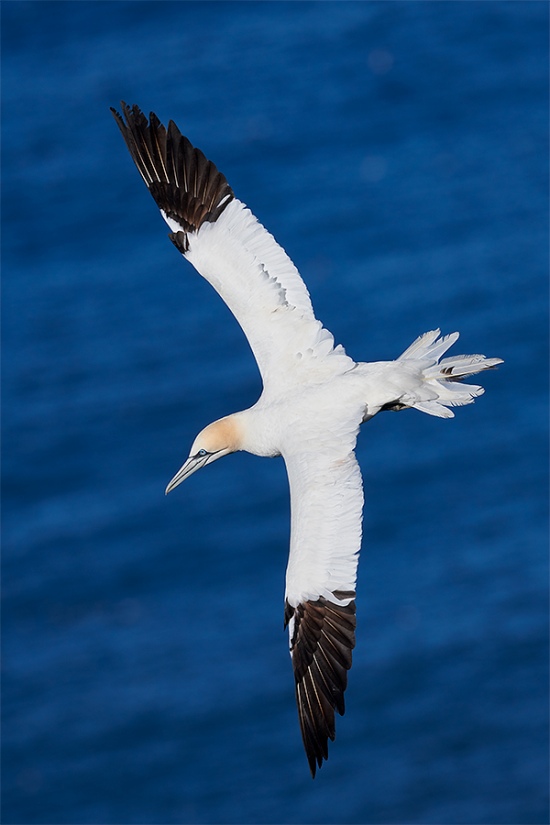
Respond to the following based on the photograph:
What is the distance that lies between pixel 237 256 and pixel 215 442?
1253mm

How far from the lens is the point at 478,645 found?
19906mm

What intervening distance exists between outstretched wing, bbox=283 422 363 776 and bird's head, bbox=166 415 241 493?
2.65ft

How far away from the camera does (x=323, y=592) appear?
9641 millimetres

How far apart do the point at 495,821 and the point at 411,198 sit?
27.3 ft

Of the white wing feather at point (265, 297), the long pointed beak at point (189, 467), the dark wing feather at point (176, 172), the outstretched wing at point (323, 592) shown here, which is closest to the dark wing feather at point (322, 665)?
the outstretched wing at point (323, 592)

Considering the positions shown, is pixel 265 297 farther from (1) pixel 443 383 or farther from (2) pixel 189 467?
(1) pixel 443 383

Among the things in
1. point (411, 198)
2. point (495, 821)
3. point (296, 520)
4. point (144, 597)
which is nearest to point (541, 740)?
point (495, 821)

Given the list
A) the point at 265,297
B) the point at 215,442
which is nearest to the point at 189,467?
the point at 215,442

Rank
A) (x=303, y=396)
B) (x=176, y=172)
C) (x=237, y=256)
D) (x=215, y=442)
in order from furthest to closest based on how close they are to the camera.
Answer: (x=176, y=172), (x=237, y=256), (x=215, y=442), (x=303, y=396)

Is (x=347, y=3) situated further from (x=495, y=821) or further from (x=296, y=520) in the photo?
(x=296, y=520)

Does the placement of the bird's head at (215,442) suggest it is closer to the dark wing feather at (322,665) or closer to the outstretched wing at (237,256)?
the outstretched wing at (237,256)

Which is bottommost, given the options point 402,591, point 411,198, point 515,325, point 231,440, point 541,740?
point 231,440

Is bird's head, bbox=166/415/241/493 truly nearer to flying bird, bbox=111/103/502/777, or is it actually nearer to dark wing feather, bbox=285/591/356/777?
flying bird, bbox=111/103/502/777

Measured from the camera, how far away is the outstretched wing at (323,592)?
9633mm
